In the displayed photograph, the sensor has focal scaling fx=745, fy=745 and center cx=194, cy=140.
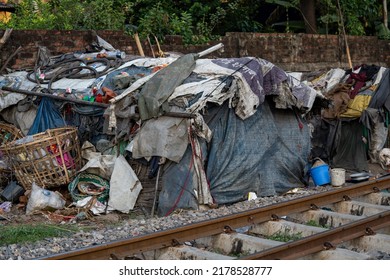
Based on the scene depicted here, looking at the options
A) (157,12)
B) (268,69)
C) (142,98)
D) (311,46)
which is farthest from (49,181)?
(311,46)

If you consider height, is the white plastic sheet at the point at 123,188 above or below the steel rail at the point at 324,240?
below

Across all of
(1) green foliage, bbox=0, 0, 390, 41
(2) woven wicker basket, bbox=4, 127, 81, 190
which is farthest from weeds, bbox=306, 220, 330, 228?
(1) green foliage, bbox=0, 0, 390, 41

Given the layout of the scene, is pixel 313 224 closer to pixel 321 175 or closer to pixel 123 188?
pixel 123 188

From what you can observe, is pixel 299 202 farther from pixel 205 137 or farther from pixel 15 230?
pixel 15 230

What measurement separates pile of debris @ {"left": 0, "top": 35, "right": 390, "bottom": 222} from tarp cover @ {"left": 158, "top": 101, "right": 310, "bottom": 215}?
2 cm

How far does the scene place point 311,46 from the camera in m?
19.7

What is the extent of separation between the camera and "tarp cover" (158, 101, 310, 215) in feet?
36.7

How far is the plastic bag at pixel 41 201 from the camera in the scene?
11.1 m

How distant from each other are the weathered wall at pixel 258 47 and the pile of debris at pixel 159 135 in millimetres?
1328

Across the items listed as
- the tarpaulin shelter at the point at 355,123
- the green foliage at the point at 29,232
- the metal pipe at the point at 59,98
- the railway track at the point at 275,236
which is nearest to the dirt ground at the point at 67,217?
the green foliage at the point at 29,232

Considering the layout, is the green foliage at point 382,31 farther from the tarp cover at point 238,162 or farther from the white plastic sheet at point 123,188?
the white plastic sheet at point 123,188

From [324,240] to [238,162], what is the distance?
14.0ft

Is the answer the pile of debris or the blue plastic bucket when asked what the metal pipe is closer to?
the pile of debris

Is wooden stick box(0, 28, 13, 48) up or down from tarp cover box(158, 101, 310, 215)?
up
